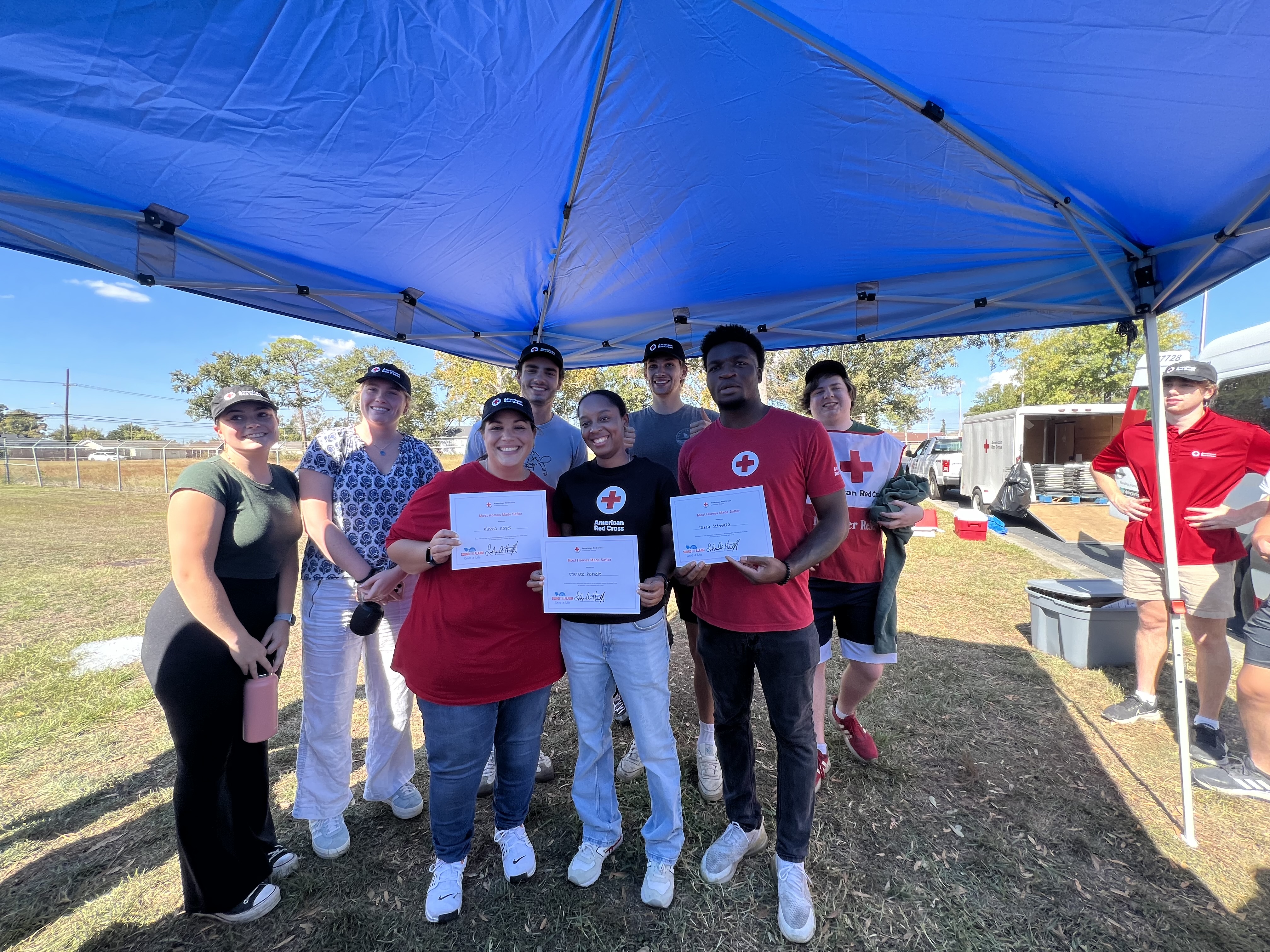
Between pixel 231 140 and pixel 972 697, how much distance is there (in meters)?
5.70

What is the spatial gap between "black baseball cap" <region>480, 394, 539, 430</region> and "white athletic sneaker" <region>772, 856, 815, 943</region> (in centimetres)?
225

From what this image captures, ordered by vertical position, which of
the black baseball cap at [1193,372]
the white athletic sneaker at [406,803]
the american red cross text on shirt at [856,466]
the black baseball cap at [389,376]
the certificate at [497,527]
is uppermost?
the black baseball cap at [1193,372]

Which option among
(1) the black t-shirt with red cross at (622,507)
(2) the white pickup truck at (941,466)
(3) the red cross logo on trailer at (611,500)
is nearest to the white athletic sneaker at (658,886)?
(1) the black t-shirt with red cross at (622,507)

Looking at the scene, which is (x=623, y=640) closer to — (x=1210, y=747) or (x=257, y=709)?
(x=257, y=709)


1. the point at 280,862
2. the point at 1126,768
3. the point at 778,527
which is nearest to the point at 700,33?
the point at 778,527

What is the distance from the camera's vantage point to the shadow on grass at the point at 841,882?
83.2 inches

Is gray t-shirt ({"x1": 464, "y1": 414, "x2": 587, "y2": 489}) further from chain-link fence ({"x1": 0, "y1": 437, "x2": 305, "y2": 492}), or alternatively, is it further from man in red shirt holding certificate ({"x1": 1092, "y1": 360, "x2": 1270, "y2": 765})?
chain-link fence ({"x1": 0, "y1": 437, "x2": 305, "y2": 492})

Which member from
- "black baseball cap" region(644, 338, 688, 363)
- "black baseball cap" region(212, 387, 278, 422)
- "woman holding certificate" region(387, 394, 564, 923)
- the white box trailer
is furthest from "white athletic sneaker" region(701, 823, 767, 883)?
the white box trailer

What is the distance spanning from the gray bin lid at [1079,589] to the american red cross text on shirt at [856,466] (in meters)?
3.21

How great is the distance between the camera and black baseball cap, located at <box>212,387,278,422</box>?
2.15 m

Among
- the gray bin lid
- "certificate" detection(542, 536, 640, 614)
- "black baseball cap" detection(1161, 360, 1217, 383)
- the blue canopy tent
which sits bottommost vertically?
the gray bin lid

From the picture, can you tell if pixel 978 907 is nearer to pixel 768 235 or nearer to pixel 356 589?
pixel 356 589

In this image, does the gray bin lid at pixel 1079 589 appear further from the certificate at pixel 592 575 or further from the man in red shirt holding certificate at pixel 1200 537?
the certificate at pixel 592 575

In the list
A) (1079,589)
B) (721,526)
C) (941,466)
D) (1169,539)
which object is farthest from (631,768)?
(941,466)
